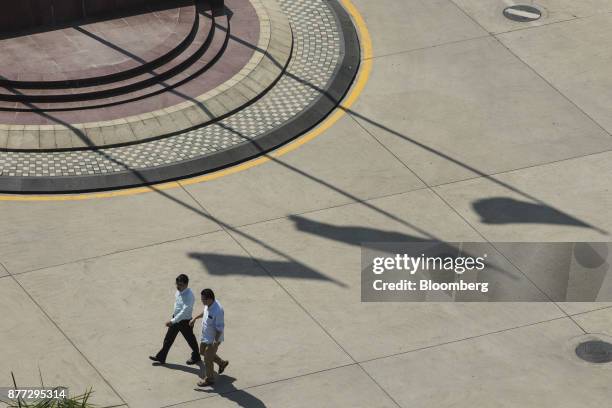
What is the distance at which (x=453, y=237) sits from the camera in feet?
71.8

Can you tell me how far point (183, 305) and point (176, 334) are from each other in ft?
1.55

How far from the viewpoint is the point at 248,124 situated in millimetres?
24562

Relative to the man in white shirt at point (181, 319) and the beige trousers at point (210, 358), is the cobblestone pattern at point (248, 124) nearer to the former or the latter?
the man in white shirt at point (181, 319)

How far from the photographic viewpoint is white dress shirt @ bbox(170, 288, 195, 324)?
733 inches

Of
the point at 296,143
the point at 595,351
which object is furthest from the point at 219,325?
the point at 296,143

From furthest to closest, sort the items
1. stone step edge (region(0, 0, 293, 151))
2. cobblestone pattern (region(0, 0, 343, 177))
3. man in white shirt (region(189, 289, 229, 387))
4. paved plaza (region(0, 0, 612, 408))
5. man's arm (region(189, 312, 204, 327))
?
1. stone step edge (region(0, 0, 293, 151))
2. cobblestone pattern (region(0, 0, 343, 177))
3. paved plaza (region(0, 0, 612, 408))
4. man's arm (region(189, 312, 204, 327))
5. man in white shirt (region(189, 289, 229, 387))

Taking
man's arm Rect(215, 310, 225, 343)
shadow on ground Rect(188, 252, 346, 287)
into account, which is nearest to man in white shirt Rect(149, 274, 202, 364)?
man's arm Rect(215, 310, 225, 343)

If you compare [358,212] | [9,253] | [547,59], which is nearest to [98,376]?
[9,253]

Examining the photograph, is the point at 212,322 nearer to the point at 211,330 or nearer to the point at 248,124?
the point at 211,330

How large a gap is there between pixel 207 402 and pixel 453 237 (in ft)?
18.0

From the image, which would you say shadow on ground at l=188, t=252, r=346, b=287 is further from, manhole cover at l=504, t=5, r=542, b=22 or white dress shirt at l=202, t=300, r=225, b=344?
manhole cover at l=504, t=5, r=542, b=22

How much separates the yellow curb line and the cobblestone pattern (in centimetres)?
50

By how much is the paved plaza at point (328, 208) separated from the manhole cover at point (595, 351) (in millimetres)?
152

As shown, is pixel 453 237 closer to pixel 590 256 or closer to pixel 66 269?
pixel 590 256
